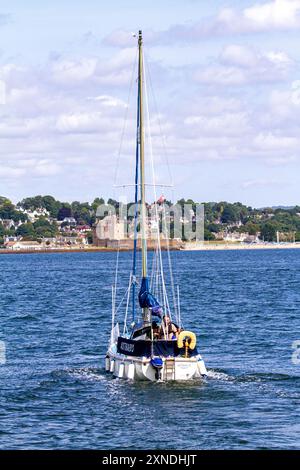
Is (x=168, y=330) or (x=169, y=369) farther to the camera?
(x=168, y=330)

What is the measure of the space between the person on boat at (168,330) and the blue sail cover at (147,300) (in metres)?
1.63

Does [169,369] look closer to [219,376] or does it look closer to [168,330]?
[168,330]

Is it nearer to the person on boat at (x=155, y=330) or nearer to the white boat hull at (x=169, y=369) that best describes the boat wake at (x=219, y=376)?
the white boat hull at (x=169, y=369)

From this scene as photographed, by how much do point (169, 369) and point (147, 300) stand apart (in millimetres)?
4147

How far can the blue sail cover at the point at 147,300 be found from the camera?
151ft

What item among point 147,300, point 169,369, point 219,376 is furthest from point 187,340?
point 147,300

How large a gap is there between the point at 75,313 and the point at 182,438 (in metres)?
48.7

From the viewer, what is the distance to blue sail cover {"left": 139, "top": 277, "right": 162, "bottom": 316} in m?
46.0

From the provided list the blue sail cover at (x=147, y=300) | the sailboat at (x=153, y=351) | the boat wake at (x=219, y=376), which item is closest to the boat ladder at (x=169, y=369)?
the sailboat at (x=153, y=351)

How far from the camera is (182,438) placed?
1356 inches

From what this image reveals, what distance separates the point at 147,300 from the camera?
46.0 m
